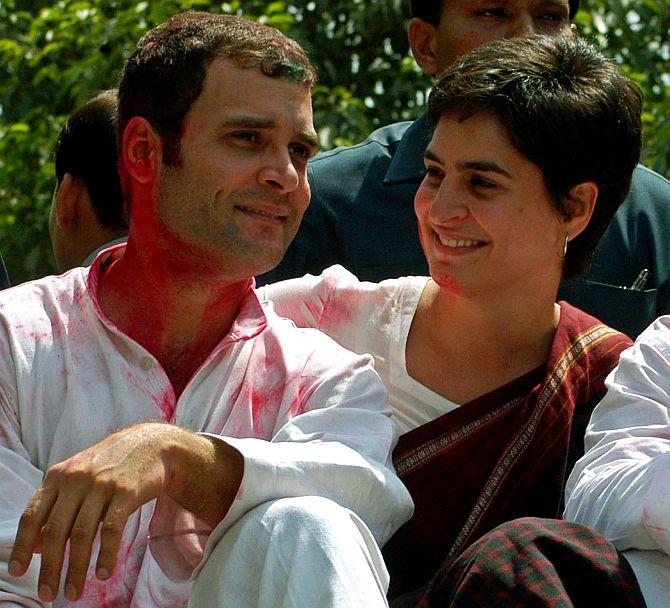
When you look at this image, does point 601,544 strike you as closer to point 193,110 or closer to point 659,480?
point 659,480

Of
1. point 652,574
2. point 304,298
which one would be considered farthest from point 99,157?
point 652,574

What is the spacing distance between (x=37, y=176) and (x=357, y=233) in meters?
3.52

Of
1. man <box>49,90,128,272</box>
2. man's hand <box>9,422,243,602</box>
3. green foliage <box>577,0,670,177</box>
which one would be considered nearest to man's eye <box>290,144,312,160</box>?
man's hand <box>9,422,243,602</box>

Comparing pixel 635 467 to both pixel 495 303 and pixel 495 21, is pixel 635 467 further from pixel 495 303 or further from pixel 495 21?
pixel 495 21

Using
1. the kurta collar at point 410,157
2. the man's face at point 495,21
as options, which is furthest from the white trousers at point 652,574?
the man's face at point 495,21

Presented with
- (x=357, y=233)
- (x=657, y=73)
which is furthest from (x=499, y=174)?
(x=657, y=73)

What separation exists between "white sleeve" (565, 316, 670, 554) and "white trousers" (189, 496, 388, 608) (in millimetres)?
466

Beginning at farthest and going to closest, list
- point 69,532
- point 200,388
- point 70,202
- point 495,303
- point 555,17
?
point 70,202 < point 555,17 < point 495,303 < point 200,388 < point 69,532

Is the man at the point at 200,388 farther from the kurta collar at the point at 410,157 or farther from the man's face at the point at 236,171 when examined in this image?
the kurta collar at the point at 410,157

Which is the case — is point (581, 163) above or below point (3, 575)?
above

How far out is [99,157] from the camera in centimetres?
411

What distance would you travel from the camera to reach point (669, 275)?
387 centimetres

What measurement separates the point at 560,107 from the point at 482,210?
0.28 meters

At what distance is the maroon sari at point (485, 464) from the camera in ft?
9.80
